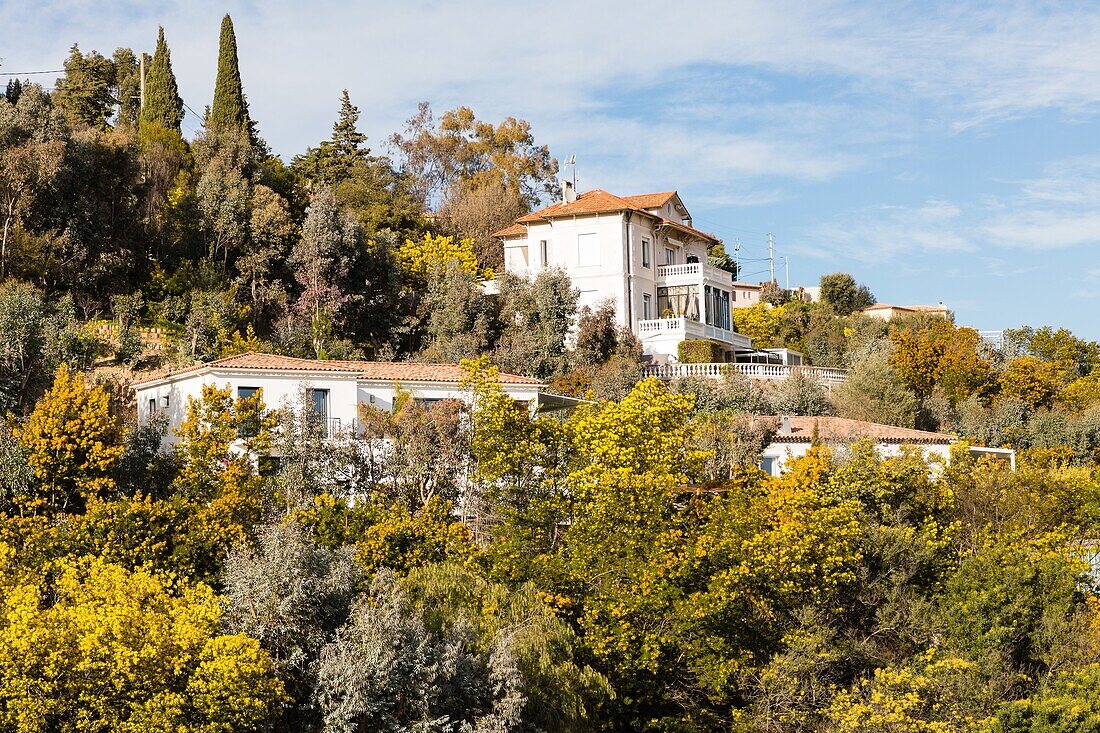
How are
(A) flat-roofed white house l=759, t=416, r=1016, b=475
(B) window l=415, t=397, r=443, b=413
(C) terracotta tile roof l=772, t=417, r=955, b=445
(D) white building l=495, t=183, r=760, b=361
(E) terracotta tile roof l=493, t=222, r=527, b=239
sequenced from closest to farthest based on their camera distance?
1. (B) window l=415, t=397, r=443, b=413
2. (A) flat-roofed white house l=759, t=416, r=1016, b=475
3. (C) terracotta tile roof l=772, t=417, r=955, b=445
4. (D) white building l=495, t=183, r=760, b=361
5. (E) terracotta tile roof l=493, t=222, r=527, b=239

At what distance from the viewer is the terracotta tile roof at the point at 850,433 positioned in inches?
1686

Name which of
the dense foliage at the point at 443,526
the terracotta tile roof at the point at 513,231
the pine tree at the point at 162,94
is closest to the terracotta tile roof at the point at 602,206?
the terracotta tile roof at the point at 513,231

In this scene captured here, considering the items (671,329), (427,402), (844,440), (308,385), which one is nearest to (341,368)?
(308,385)

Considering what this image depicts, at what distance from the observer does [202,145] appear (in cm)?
5778

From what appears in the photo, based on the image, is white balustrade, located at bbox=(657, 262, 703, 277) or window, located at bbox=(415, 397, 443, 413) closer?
Answer: window, located at bbox=(415, 397, 443, 413)

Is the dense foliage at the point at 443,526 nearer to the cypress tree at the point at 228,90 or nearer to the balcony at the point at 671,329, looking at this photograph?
the balcony at the point at 671,329

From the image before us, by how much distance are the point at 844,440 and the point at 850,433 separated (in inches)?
56.4

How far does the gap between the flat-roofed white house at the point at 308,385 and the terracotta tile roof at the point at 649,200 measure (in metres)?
25.0

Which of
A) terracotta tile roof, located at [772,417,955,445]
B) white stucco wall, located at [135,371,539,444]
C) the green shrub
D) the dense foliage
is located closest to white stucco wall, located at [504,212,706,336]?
the green shrub

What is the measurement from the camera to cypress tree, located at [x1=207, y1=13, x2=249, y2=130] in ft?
212

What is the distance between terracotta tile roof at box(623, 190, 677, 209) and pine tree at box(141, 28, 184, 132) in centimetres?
2113

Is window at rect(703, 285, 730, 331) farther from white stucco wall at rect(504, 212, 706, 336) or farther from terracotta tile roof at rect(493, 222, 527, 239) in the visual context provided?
terracotta tile roof at rect(493, 222, 527, 239)

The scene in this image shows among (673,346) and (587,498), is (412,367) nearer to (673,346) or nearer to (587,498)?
(587,498)

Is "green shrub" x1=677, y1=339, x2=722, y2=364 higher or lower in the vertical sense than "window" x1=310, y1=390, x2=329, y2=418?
higher
